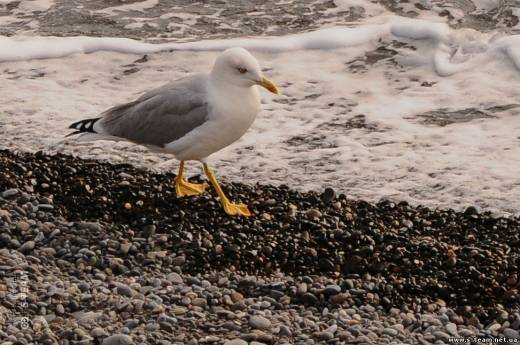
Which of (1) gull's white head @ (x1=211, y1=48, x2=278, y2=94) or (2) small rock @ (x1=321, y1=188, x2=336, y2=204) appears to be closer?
(1) gull's white head @ (x1=211, y1=48, x2=278, y2=94)

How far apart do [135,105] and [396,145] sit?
2.81 m

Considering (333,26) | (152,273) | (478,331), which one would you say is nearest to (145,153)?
(152,273)

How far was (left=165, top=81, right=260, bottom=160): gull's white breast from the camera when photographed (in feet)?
22.5

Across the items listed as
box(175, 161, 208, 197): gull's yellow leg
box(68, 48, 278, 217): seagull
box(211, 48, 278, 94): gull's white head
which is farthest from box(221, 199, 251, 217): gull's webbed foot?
box(211, 48, 278, 94): gull's white head

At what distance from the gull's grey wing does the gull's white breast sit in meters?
0.06

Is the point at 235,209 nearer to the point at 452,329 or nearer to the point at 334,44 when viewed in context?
the point at 452,329

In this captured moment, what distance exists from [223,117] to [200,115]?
185mm

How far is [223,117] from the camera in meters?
6.85

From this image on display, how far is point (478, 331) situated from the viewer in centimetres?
557

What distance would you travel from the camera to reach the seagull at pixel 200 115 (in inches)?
271

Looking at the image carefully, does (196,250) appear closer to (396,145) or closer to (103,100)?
(396,145)

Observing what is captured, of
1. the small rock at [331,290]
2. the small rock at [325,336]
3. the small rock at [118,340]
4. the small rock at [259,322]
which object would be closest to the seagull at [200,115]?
the small rock at [331,290]

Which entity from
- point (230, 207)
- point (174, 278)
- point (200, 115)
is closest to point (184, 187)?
point (230, 207)

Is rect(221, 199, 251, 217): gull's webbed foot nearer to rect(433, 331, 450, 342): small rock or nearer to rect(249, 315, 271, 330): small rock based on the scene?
rect(249, 315, 271, 330): small rock
